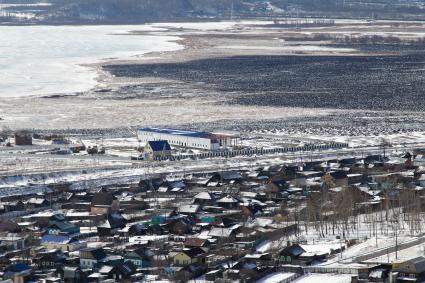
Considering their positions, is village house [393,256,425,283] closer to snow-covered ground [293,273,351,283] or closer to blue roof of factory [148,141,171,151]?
snow-covered ground [293,273,351,283]

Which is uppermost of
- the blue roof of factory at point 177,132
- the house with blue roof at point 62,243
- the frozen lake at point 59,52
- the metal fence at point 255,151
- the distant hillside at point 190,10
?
the house with blue roof at point 62,243

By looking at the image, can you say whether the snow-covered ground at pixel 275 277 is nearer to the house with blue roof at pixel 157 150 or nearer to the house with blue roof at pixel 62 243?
the house with blue roof at pixel 62 243

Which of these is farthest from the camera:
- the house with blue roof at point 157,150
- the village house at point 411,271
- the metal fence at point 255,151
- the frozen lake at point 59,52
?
the frozen lake at point 59,52

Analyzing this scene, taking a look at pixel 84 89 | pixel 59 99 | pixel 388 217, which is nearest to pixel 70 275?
pixel 388 217

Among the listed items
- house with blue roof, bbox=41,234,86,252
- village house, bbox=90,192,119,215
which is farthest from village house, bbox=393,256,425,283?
village house, bbox=90,192,119,215

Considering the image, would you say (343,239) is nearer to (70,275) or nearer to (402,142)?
(70,275)

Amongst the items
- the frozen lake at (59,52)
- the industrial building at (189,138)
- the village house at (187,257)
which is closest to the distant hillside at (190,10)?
the frozen lake at (59,52)

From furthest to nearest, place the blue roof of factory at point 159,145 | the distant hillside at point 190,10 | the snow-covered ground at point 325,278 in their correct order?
the distant hillside at point 190,10, the blue roof of factory at point 159,145, the snow-covered ground at point 325,278
